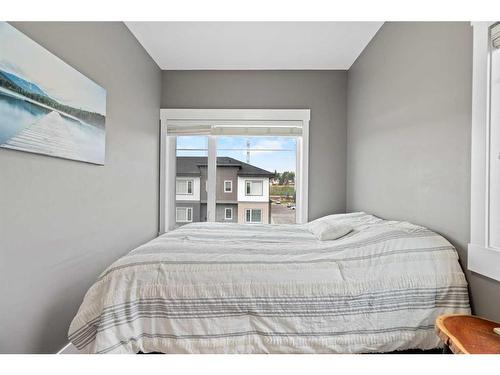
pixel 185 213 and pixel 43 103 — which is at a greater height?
pixel 43 103

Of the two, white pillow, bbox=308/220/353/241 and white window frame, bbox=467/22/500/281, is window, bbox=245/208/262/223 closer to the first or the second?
white pillow, bbox=308/220/353/241

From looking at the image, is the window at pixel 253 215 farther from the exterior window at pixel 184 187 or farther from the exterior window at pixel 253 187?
the exterior window at pixel 184 187

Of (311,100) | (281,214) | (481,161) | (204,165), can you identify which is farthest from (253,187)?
(481,161)

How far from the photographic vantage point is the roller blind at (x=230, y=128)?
3.53 meters

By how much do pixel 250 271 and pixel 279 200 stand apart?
2366mm

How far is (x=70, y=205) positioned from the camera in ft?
5.93

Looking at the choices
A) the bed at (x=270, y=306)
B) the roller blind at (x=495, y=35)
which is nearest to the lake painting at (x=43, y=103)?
the bed at (x=270, y=306)

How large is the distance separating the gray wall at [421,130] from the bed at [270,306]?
30 cm

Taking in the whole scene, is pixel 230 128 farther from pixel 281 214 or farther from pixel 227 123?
pixel 281 214

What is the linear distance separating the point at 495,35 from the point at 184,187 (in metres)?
3.20

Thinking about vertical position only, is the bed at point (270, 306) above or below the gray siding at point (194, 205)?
below

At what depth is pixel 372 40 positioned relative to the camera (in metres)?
2.74
